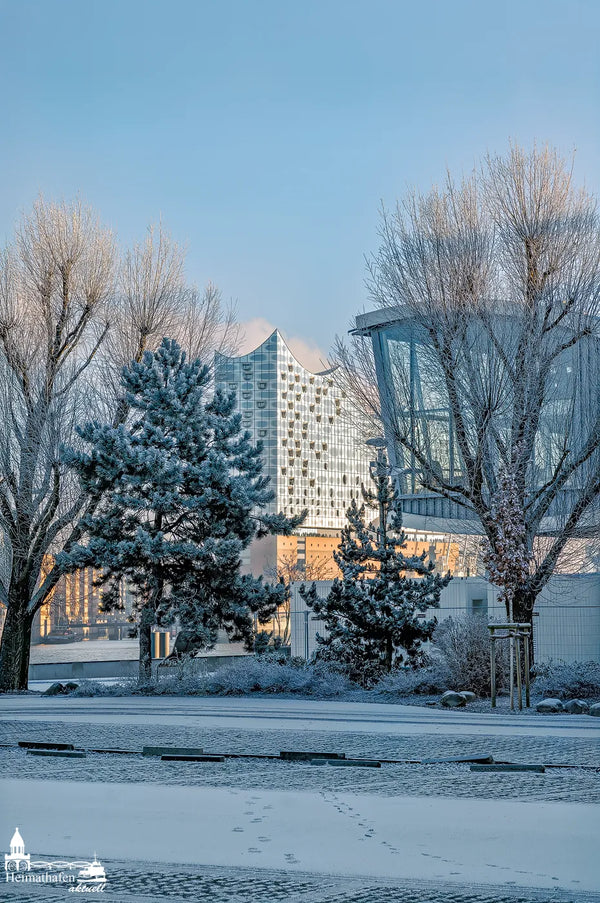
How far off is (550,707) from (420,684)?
352 cm

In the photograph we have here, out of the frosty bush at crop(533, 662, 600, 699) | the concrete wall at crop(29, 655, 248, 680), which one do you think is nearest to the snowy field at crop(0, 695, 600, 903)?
the frosty bush at crop(533, 662, 600, 699)

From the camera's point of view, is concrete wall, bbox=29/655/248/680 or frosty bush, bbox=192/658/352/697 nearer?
frosty bush, bbox=192/658/352/697

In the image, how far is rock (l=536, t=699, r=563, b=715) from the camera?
15.9m

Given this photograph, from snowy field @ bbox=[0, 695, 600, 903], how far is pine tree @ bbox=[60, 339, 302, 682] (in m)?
9.96

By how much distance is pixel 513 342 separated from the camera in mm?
21906

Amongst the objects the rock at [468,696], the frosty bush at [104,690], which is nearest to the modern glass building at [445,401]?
the rock at [468,696]

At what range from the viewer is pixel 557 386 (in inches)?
878

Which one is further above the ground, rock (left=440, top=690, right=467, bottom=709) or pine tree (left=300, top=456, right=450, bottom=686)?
pine tree (left=300, top=456, right=450, bottom=686)

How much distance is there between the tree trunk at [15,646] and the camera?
82.5 ft

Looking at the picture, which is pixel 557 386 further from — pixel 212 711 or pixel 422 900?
pixel 422 900

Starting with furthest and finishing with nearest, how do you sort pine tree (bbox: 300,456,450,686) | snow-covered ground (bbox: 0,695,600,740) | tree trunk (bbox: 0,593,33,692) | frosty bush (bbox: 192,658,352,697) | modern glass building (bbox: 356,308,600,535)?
tree trunk (bbox: 0,593,33,692) → pine tree (bbox: 300,456,450,686) → modern glass building (bbox: 356,308,600,535) → frosty bush (bbox: 192,658,352,697) → snow-covered ground (bbox: 0,695,600,740)

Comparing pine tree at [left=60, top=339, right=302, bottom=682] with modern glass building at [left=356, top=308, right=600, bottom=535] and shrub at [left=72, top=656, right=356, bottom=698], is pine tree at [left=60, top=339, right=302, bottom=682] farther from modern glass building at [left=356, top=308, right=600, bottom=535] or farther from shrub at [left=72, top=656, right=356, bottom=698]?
modern glass building at [left=356, top=308, right=600, bottom=535]

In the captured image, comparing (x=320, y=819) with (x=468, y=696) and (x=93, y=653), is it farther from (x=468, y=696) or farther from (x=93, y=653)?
(x=93, y=653)

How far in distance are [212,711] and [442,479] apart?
8.20 meters
